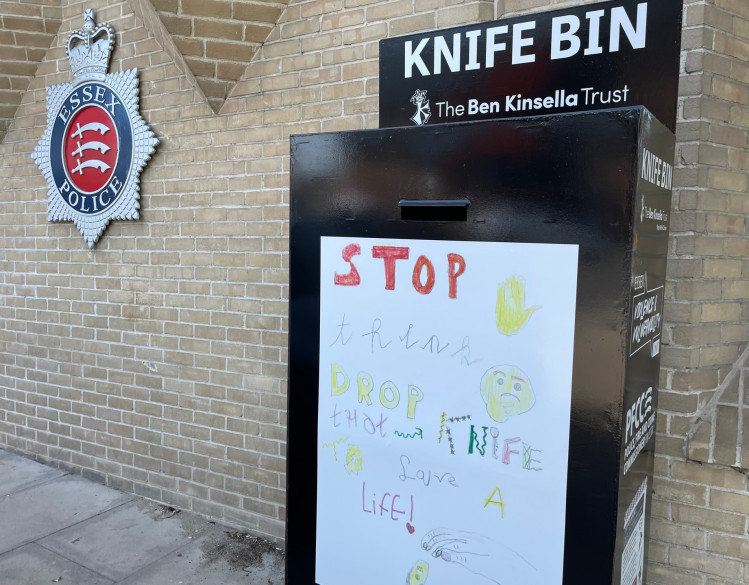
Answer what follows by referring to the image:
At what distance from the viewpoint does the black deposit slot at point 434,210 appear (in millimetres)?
1634

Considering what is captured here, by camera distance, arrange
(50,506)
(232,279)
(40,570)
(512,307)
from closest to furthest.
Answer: (512,307)
(40,570)
(232,279)
(50,506)

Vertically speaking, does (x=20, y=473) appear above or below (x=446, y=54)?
below

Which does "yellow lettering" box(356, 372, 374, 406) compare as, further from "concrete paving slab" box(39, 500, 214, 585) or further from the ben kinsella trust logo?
"concrete paving slab" box(39, 500, 214, 585)

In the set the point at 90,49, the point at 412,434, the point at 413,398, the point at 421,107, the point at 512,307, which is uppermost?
the point at 90,49

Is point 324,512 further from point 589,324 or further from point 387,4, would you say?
point 387,4

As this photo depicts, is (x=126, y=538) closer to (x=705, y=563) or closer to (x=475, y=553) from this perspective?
(x=475, y=553)

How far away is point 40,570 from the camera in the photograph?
10.9ft

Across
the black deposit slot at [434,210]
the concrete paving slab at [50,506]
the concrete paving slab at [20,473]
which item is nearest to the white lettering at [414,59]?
the black deposit slot at [434,210]

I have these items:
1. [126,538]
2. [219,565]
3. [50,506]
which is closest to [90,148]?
[50,506]

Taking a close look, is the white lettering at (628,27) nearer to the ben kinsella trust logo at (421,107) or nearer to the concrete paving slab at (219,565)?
the ben kinsella trust logo at (421,107)

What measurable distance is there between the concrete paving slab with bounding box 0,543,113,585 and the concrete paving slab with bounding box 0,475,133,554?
15cm

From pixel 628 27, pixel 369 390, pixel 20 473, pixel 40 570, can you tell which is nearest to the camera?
pixel 369 390

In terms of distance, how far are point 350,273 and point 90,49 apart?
356 cm

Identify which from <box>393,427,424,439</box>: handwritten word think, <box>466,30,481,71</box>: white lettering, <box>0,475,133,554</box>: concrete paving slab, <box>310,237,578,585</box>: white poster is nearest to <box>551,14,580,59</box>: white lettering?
<box>466,30,481,71</box>: white lettering
